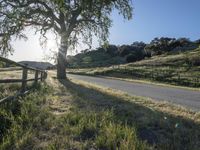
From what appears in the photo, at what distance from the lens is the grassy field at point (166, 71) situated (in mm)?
52625

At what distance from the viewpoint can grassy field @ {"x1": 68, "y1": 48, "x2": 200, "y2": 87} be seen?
5262 centimetres

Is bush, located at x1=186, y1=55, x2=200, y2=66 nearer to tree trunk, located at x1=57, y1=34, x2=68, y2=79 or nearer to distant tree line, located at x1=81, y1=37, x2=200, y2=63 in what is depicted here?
distant tree line, located at x1=81, y1=37, x2=200, y2=63

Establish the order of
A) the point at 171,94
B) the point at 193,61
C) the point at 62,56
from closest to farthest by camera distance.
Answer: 1. the point at 171,94
2. the point at 62,56
3. the point at 193,61

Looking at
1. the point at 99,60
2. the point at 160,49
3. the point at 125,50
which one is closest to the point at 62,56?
the point at 160,49

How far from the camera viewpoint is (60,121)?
317 inches

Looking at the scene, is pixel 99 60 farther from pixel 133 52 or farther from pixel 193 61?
pixel 193 61

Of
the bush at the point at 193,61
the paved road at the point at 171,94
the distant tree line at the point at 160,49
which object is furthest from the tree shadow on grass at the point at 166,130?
the distant tree line at the point at 160,49

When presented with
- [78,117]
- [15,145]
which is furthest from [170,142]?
[15,145]

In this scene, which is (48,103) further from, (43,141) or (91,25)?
(91,25)

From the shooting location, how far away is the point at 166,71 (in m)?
66.9

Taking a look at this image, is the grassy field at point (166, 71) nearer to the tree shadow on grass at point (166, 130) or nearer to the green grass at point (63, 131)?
the tree shadow on grass at point (166, 130)

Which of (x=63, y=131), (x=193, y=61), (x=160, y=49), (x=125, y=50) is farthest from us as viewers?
(x=125, y=50)

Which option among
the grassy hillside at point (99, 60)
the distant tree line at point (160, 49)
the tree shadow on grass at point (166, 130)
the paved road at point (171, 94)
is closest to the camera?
the tree shadow on grass at point (166, 130)

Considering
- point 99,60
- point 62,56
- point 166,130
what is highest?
point 99,60
